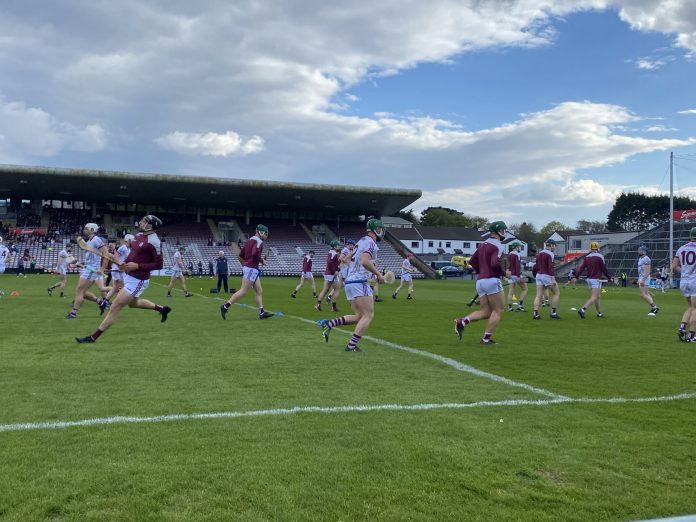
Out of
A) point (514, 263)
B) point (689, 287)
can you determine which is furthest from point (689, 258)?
point (514, 263)

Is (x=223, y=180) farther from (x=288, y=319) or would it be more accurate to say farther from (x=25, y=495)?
(x=25, y=495)

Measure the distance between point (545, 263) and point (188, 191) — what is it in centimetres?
4686

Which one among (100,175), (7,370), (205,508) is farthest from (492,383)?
(100,175)

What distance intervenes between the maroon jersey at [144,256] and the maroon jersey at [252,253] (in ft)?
15.4

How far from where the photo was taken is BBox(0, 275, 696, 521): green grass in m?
3.63

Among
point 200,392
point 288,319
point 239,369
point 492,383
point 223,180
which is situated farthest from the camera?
point 223,180

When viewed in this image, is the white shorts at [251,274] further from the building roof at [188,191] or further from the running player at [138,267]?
the building roof at [188,191]

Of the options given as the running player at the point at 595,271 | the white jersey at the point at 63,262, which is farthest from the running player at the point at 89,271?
the running player at the point at 595,271

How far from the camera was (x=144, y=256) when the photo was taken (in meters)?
9.92

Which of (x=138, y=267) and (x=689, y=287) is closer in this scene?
(x=138, y=267)

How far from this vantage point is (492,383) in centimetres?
719

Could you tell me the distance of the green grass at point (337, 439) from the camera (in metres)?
3.63

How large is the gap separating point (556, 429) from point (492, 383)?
1.99 metres

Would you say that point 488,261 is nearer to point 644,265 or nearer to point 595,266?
point 595,266
